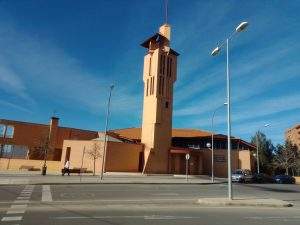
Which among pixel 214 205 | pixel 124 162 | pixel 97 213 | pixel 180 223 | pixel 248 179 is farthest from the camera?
pixel 124 162

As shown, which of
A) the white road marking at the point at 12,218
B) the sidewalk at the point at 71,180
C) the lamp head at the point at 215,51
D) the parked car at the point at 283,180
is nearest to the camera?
the white road marking at the point at 12,218

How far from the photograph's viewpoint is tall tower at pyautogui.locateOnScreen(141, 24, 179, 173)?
55.2m

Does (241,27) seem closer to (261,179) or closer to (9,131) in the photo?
(261,179)

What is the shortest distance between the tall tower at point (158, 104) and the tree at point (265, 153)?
19887mm

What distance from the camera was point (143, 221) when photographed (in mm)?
11586

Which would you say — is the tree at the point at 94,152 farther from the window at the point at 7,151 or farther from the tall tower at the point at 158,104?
the window at the point at 7,151

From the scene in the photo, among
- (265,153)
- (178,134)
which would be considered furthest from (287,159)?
(178,134)

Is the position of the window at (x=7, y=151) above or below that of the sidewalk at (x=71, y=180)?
above

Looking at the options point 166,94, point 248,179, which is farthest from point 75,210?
point 166,94

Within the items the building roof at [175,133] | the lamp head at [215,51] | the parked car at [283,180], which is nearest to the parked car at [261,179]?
the parked car at [283,180]

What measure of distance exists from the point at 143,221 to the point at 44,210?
385cm

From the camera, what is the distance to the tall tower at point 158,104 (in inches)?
2175

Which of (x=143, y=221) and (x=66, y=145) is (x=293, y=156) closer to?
(x=66, y=145)

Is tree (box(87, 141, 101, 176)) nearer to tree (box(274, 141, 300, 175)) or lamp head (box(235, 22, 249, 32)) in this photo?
tree (box(274, 141, 300, 175))
